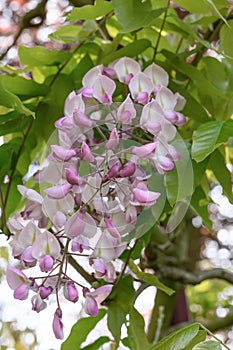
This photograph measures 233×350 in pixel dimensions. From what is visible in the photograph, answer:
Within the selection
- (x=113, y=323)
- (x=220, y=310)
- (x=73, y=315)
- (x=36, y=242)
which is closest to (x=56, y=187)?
(x=36, y=242)

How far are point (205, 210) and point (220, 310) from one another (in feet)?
3.20

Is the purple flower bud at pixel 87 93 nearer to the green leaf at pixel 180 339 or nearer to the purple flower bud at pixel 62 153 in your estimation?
the purple flower bud at pixel 62 153

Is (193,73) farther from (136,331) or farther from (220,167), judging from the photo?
(136,331)

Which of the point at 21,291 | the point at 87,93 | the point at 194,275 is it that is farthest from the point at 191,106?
the point at 194,275

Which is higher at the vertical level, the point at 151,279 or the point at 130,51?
the point at 130,51

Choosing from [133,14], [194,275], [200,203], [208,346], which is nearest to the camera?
[208,346]

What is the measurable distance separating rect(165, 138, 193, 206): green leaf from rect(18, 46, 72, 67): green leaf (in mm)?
158

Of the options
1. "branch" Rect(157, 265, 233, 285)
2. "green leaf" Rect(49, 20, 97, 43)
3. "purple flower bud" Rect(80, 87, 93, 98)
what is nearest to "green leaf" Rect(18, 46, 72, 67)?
"green leaf" Rect(49, 20, 97, 43)

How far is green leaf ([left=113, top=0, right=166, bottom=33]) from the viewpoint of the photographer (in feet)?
1.64

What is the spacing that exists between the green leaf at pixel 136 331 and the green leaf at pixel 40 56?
23cm

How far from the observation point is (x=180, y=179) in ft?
1.60

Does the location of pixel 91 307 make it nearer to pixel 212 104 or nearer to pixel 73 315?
pixel 212 104

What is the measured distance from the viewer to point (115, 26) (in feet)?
2.15

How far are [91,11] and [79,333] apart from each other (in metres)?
0.30
